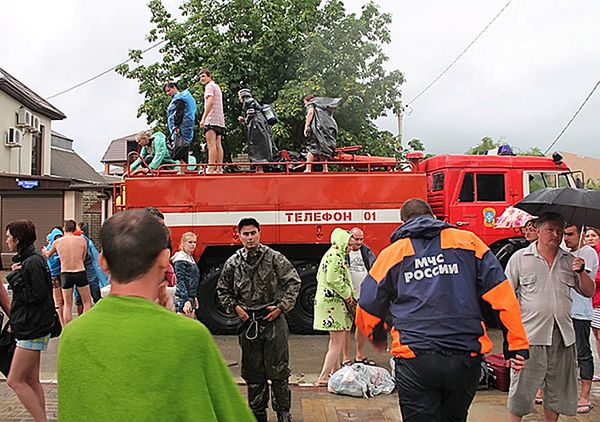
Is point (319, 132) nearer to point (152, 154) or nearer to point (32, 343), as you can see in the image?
point (152, 154)

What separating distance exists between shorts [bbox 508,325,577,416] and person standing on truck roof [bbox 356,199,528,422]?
102cm

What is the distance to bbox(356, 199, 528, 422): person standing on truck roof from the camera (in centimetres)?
361

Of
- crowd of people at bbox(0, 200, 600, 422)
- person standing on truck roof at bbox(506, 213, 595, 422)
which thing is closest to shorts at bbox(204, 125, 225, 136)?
crowd of people at bbox(0, 200, 600, 422)

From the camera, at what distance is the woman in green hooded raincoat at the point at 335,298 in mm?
7145

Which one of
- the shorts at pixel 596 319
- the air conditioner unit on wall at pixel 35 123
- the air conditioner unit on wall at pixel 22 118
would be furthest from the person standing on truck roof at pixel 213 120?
the air conditioner unit on wall at pixel 35 123

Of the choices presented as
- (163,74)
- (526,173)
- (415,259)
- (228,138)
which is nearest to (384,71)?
(228,138)

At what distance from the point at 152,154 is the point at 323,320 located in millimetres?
5329

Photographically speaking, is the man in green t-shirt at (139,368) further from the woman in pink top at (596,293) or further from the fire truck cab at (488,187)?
the fire truck cab at (488,187)

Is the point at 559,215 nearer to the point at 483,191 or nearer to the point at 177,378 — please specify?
the point at 177,378

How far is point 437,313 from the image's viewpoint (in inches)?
143

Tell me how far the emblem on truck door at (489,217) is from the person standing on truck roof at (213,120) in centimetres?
440

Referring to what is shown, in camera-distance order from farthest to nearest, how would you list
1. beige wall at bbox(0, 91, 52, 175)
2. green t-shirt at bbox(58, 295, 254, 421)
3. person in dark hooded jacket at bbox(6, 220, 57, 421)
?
beige wall at bbox(0, 91, 52, 175), person in dark hooded jacket at bbox(6, 220, 57, 421), green t-shirt at bbox(58, 295, 254, 421)

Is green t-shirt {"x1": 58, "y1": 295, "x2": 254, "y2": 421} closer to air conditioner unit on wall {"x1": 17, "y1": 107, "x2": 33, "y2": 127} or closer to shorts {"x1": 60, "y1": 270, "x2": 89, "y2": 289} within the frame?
shorts {"x1": 60, "y1": 270, "x2": 89, "y2": 289}

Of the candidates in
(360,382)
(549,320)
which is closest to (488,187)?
(360,382)
